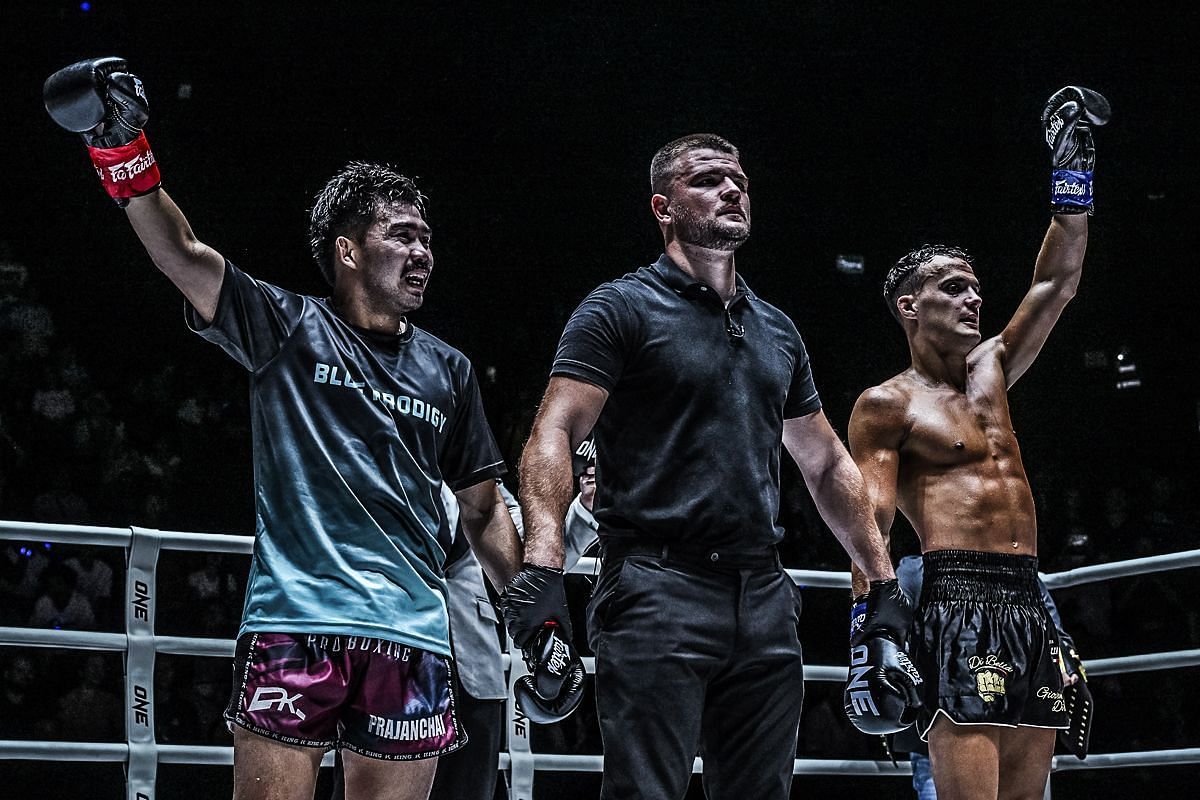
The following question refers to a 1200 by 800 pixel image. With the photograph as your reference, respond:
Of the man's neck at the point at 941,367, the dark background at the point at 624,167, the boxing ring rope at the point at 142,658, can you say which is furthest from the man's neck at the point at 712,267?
the dark background at the point at 624,167

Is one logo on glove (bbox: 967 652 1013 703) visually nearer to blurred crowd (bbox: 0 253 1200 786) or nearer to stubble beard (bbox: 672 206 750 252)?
stubble beard (bbox: 672 206 750 252)

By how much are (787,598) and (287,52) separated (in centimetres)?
452

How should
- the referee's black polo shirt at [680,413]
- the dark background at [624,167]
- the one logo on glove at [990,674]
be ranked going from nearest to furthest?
the referee's black polo shirt at [680,413] < the one logo on glove at [990,674] < the dark background at [624,167]

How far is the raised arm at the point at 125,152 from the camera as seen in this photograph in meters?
1.78

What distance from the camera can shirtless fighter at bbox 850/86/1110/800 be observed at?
2.68 metres

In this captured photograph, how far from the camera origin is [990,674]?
2680 millimetres

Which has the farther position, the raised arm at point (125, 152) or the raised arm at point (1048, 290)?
the raised arm at point (1048, 290)

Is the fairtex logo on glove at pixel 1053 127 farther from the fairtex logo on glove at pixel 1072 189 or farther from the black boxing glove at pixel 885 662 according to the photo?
the black boxing glove at pixel 885 662

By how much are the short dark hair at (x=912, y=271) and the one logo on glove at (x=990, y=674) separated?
2.83 ft

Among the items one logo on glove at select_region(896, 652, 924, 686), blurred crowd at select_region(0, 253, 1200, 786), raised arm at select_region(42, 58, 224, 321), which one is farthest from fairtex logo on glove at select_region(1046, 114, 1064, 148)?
blurred crowd at select_region(0, 253, 1200, 786)

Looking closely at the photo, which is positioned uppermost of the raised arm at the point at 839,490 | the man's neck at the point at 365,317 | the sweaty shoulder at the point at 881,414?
the man's neck at the point at 365,317

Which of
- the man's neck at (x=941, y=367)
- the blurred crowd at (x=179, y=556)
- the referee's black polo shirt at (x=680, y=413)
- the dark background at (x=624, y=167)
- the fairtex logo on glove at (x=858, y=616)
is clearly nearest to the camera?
the referee's black polo shirt at (x=680, y=413)

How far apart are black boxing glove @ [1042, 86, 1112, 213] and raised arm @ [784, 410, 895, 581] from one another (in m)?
1.07

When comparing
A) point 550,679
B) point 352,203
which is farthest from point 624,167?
point 550,679
